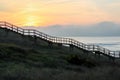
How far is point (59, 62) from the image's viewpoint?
160ft

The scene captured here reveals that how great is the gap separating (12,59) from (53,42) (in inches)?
734

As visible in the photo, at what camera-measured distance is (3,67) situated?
40.7m

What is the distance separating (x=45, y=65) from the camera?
150ft

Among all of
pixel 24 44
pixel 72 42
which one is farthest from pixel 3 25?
pixel 72 42

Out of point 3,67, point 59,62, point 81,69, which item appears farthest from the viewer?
point 59,62

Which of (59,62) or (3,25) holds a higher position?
(3,25)

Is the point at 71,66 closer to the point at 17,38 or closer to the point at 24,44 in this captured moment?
the point at 24,44

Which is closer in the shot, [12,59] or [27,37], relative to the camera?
[12,59]

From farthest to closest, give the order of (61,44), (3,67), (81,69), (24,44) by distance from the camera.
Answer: (61,44) → (24,44) → (81,69) → (3,67)

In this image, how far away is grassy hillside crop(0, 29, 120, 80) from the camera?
112 feet

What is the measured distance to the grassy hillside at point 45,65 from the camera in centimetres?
3425

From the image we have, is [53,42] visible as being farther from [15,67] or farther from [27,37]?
[15,67]

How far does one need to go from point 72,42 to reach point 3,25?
38.8 ft

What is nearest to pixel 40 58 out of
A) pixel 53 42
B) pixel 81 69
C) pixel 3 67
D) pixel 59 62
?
pixel 59 62
